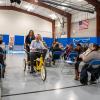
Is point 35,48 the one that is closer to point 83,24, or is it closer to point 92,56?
point 92,56

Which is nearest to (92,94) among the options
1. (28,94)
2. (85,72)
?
Answer: (85,72)

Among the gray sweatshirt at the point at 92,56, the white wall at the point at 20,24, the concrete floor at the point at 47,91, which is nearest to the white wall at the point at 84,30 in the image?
the white wall at the point at 20,24

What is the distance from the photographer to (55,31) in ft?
78.0

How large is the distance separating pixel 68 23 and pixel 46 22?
476 cm

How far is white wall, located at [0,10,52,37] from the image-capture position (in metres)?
22.5

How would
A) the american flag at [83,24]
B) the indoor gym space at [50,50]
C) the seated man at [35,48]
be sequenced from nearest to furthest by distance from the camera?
the indoor gym space at [50,50] → the seated man at [35,48] → the american flag at [83,24]

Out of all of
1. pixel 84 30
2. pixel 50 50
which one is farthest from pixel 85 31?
pixel 50 50

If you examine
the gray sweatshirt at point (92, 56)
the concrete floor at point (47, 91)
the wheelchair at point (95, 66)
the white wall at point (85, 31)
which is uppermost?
the white wall at point (85, 31)

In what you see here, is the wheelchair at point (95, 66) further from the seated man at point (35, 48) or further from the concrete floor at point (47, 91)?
the seated man at point (35, 48)

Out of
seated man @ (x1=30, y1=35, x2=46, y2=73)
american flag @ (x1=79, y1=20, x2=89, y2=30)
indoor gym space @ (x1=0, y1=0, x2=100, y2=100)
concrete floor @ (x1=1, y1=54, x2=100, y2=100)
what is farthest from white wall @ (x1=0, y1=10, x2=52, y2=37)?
concrete floor @ (x1=1, y1=54, x2=100, y2=100)

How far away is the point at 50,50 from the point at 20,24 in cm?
1393

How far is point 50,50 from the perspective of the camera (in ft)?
32.8

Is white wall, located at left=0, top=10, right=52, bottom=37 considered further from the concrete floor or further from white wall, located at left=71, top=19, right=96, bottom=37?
the concrete floor

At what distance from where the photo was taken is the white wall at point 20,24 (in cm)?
2250
